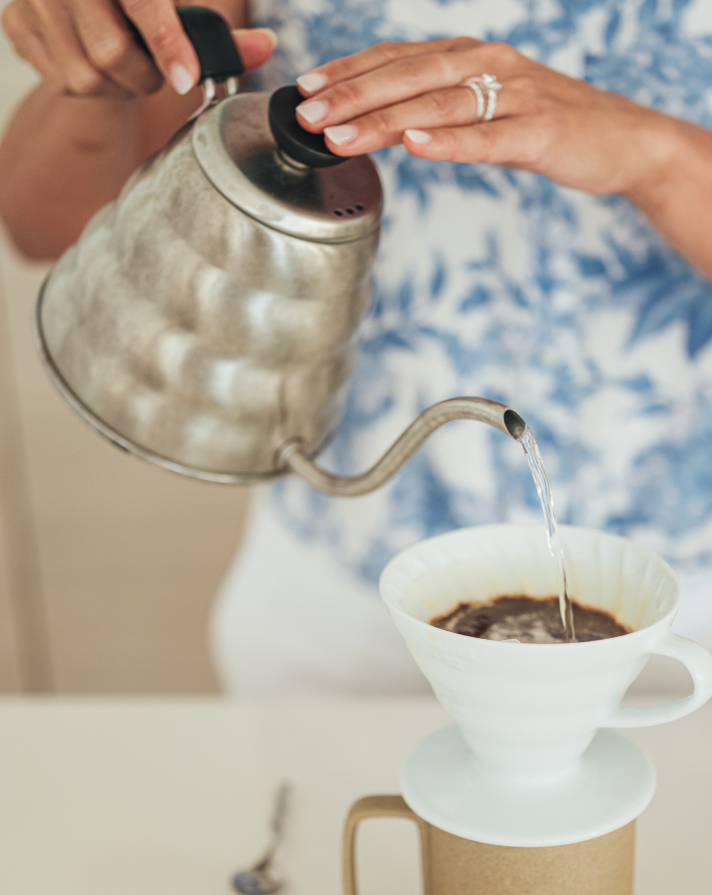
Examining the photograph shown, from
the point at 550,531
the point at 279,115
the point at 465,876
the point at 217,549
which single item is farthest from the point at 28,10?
the point at 217,549

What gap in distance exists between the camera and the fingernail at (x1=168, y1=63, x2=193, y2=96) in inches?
20.7

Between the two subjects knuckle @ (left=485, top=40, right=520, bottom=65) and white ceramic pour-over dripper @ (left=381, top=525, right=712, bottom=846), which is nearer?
white ceramic pour-over dripper @ (left=381, top=525, right=712, bottom=846)

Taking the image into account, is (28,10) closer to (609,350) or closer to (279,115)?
(279,115)

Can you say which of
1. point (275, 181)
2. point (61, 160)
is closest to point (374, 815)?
point (275, 181)

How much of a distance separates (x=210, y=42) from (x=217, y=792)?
496 millimetres

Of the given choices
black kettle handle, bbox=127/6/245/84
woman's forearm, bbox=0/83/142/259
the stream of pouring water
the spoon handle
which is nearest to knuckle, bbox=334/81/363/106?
black kettle handle, bbox=127/6/245/84

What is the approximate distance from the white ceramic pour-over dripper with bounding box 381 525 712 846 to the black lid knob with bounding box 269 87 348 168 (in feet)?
0.69

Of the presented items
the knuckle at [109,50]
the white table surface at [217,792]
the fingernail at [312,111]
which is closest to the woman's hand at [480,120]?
the fingernail at [312,111]

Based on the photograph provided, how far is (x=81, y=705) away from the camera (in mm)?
741

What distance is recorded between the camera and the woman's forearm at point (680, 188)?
587mm

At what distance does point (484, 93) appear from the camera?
0.51 meters

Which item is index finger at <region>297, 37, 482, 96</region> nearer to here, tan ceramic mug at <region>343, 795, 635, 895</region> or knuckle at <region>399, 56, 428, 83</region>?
knuckle at <region>399, 56, 428, 83</region>

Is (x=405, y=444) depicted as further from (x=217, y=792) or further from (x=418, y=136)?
(x=217, y=792)

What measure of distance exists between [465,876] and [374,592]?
17.4 inches
